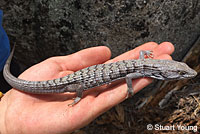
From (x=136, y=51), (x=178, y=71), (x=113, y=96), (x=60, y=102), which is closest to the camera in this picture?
(x=113, y=96)

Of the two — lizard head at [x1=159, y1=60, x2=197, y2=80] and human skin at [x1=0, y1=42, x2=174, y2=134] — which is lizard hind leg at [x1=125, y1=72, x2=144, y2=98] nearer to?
human skin at [x1=0, y1=42, x2=174, y2=134]

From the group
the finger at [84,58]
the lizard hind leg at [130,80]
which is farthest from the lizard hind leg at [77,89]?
the lizard hind leg at [130,80]

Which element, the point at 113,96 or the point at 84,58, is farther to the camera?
the point at 84,58

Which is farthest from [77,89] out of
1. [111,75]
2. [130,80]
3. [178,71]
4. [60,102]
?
[178,71]

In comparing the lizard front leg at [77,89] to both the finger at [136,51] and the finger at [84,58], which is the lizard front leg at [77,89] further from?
the finger at [136,51]

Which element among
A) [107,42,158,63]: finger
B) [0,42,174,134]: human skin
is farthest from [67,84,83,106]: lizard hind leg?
[107,42,158,63]: finger

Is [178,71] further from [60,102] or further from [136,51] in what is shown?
[60,102]

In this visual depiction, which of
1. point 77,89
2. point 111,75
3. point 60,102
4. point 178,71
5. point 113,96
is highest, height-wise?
point 178,71
